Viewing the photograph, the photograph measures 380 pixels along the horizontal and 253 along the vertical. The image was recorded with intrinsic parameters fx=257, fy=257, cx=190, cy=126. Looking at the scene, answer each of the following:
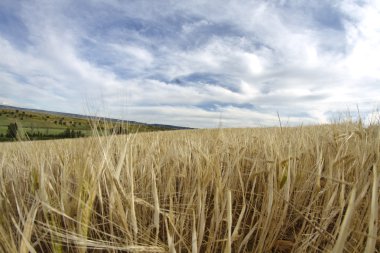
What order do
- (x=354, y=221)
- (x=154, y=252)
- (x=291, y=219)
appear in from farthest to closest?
1. (x=291, y=219)
2. (x=354, y=221)
3. (x=154, y=252)

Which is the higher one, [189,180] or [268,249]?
[189,180]

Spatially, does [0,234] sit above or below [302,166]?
below

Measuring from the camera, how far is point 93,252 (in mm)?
695

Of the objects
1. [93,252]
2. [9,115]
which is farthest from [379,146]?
[9,115]

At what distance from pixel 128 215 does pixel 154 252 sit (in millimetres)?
194

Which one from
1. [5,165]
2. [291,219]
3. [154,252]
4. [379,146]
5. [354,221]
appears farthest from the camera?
[5,165]

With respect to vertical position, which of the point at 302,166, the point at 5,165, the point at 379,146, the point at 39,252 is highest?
the point at 379,146

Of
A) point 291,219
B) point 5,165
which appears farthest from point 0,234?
point 5,165

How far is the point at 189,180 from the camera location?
3.32ft

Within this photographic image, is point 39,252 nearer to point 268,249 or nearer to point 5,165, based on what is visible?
point 268,249

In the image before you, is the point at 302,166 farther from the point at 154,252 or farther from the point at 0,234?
the point at 0,234

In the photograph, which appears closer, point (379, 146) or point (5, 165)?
point (379, 146)

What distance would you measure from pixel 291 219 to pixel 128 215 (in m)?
0.57

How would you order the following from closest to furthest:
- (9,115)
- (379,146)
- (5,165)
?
(379,146), (5,165), (9,115)
